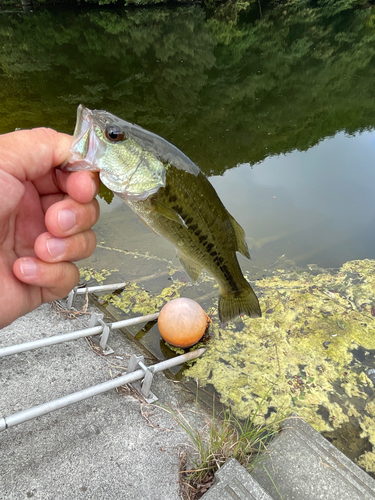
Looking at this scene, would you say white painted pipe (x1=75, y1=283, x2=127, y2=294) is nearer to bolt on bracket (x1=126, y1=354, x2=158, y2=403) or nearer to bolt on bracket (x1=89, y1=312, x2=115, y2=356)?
bolt on bracket (x1=89, y1=312, x2=115, y2=356)

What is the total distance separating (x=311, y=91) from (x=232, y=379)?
45.4ft

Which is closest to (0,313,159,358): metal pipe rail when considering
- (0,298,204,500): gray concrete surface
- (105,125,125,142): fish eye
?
(0,298,204,500): gray concrete surface

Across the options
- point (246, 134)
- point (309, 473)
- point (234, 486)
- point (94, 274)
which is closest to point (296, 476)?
point (309, 473)

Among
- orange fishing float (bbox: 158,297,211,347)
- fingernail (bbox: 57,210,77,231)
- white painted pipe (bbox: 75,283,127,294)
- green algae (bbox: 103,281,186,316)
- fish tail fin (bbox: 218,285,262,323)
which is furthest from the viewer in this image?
green algae (bbox: 103,281,186,316)

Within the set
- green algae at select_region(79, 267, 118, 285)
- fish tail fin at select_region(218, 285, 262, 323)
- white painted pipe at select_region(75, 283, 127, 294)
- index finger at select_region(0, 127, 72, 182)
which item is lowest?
white painted pipe at select_region(75, 283, 127, 294)

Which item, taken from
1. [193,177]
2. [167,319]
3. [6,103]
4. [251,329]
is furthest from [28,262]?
[6,103]

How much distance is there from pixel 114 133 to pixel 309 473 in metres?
2.51

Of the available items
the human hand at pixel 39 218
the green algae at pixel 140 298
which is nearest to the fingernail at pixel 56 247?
the human hand at pixel 39 218

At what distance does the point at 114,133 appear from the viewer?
147cm

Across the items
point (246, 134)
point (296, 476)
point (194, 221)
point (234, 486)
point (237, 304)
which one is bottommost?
point (296, 476)

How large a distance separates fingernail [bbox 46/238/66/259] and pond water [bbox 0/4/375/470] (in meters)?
2.39

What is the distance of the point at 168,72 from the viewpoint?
1434cm

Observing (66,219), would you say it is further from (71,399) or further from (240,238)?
(71,399)

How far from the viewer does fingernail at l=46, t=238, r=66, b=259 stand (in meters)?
1.61
